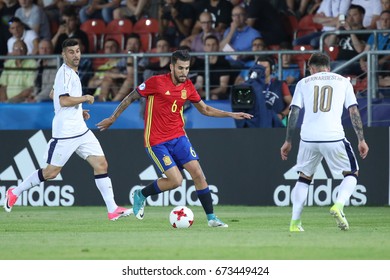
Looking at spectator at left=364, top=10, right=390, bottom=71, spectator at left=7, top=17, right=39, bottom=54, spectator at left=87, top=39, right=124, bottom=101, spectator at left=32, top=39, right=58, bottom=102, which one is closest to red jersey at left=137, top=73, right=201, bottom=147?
spectator at left=364, top=10, right=390, bottom=71

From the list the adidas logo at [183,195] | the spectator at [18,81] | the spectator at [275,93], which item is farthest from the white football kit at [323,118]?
the spectator at [18,81]

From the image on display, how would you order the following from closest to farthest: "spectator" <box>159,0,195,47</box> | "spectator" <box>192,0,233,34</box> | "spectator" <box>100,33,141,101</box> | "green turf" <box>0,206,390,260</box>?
"green turf" <box>0,206,390,260</box>
"spectator" <box>100,33,141,101</box>
"spectator" <box>192,0,233,34</box>
"spectator" <box>159,0,195,47</box>

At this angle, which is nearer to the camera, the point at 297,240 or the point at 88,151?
the point at 297,240

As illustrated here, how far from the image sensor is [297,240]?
39.9 ft

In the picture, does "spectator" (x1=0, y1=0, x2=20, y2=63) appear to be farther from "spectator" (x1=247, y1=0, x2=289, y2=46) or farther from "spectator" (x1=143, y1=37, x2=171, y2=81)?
"spectator" (x1=247, y1=0, x2=289, y2=46)

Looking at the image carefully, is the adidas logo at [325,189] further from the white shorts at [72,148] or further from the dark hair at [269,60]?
the white shorts at [72,148]

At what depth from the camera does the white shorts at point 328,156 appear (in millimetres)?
13414

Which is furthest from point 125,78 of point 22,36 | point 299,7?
point 299,7

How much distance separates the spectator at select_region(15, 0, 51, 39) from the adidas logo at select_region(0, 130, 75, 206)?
3.94 m

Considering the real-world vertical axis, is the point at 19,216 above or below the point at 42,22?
below

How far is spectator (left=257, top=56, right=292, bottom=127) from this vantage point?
1962 cm

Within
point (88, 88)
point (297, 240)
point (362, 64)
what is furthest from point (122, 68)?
point (297, 240)

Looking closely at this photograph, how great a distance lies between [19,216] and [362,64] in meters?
6.72
